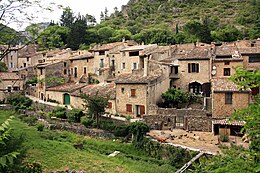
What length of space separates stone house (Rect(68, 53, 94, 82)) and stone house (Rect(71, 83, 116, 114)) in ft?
18.1

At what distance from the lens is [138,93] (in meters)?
30.5

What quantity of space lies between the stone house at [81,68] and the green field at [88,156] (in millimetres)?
20071

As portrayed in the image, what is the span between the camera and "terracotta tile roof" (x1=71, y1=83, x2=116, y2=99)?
3320 centimetres

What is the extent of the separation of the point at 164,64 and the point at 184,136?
11361 millimetres

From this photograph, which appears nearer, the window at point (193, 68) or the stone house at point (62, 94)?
the window at point (193, 68)

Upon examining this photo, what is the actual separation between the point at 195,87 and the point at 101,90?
11.8 m

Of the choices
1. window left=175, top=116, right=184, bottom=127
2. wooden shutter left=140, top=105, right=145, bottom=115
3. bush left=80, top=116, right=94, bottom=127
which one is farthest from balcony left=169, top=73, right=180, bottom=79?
bush left=80, top=116, right=94, bottom=127

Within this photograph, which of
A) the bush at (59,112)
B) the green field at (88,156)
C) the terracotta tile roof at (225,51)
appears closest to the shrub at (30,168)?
the green field at (88,156)

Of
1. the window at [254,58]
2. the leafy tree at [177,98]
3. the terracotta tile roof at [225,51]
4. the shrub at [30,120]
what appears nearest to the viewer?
the shrub at [30,120]

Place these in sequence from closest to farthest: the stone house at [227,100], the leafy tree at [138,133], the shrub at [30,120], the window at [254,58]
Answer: the leafy tree at [138,133], the stone house at [227,100], the shrub at [30,120], the window at [254,58]

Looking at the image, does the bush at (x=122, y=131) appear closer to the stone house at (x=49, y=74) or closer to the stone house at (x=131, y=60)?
the stone house at (x=131, y=60)

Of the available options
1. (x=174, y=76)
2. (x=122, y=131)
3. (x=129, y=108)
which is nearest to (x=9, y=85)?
(x=129, y=108)

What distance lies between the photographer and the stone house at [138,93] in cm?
2997

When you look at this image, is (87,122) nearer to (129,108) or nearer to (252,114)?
(129,108)
